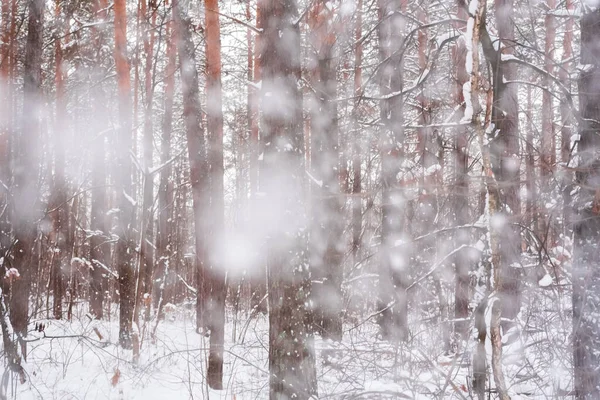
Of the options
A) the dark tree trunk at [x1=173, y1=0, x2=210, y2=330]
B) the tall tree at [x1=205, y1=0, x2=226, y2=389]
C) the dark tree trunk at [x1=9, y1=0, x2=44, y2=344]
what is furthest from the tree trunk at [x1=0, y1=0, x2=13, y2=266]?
the tall tree at [x1=205, y1=0, x2=226, y2=389]

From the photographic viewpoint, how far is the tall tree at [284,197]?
4.68 metres

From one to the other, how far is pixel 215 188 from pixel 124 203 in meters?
2.28

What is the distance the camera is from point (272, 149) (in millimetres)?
4805

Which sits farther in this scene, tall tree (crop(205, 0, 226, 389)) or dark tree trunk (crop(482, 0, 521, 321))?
tall tree (crop(205, 0, 226, 389))

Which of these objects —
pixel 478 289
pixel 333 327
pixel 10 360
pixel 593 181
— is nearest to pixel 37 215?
pixel 10 360

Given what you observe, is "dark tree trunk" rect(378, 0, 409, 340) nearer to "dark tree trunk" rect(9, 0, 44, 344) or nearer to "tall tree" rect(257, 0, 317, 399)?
"tall tree" rect(257, 0, 317, 399)

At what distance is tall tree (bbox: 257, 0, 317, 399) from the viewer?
15.3ft

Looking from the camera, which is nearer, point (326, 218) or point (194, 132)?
point (194, 132)

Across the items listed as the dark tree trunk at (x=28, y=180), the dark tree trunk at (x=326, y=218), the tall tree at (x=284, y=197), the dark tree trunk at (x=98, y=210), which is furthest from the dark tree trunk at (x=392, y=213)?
the dark tree trunk at (x=98, y=210)

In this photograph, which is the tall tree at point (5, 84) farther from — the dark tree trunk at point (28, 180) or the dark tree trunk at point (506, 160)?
the dark tree trunk at point (506, 160)

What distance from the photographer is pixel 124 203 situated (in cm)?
817

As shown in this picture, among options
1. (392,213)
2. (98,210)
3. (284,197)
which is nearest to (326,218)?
(392,213)

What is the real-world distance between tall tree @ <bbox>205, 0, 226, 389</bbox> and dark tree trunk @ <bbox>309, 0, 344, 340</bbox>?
5.24 ft

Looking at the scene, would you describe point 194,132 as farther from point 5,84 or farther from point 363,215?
point 5,84
